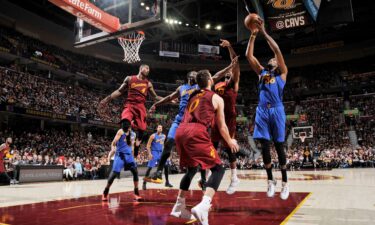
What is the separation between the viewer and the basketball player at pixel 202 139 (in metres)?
3.82

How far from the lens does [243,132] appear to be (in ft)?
119

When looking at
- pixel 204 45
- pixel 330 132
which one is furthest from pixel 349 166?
pixel 204 45

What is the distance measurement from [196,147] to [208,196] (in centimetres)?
58

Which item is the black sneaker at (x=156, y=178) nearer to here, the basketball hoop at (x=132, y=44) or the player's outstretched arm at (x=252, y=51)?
the player's outstretched arm at (x=252, y=51)

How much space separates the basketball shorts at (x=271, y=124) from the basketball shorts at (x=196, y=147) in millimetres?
1804

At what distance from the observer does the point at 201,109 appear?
3.99 m

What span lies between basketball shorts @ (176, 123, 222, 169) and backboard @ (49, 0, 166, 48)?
5935 millimetres

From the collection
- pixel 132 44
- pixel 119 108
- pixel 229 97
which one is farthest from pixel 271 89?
pixel 119 108

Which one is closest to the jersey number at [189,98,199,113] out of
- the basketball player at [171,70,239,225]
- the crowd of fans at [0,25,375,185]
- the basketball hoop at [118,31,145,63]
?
the basketball player at [171,70,239,225]

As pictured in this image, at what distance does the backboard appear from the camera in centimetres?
916

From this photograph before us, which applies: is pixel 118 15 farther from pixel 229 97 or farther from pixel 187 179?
pixel 187 179

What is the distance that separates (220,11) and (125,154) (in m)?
25.4

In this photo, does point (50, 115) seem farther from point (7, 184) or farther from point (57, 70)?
point (7, 184)

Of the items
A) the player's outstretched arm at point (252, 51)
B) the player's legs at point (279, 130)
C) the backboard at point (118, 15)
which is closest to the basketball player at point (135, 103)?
the player's outstretched arm at point (252, 51)
